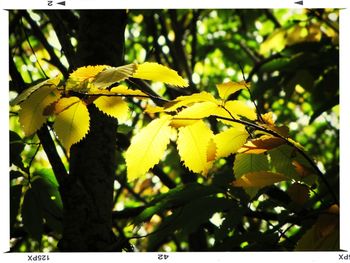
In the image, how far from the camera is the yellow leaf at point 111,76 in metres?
0.46

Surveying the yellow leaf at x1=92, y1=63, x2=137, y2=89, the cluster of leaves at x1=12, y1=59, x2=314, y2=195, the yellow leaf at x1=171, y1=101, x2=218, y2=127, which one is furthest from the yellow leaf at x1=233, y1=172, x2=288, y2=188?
the yellow leaf at x1=92, y1=63, x2=137, y2=89

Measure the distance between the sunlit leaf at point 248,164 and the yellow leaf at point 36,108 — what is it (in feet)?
1.00

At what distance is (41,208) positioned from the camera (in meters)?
0.95

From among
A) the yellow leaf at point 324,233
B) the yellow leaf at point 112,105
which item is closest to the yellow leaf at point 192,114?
the yellow leaf at point 112,105

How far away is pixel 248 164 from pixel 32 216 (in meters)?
0.56

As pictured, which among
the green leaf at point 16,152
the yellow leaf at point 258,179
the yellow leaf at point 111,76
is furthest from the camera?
the green leaf at point 16,152

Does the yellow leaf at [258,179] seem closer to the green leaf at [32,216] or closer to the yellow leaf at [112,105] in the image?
the yellow leaf at [112,105]

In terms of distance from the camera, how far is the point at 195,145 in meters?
0.60

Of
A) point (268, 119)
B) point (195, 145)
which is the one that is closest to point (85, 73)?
point (195, 145)
